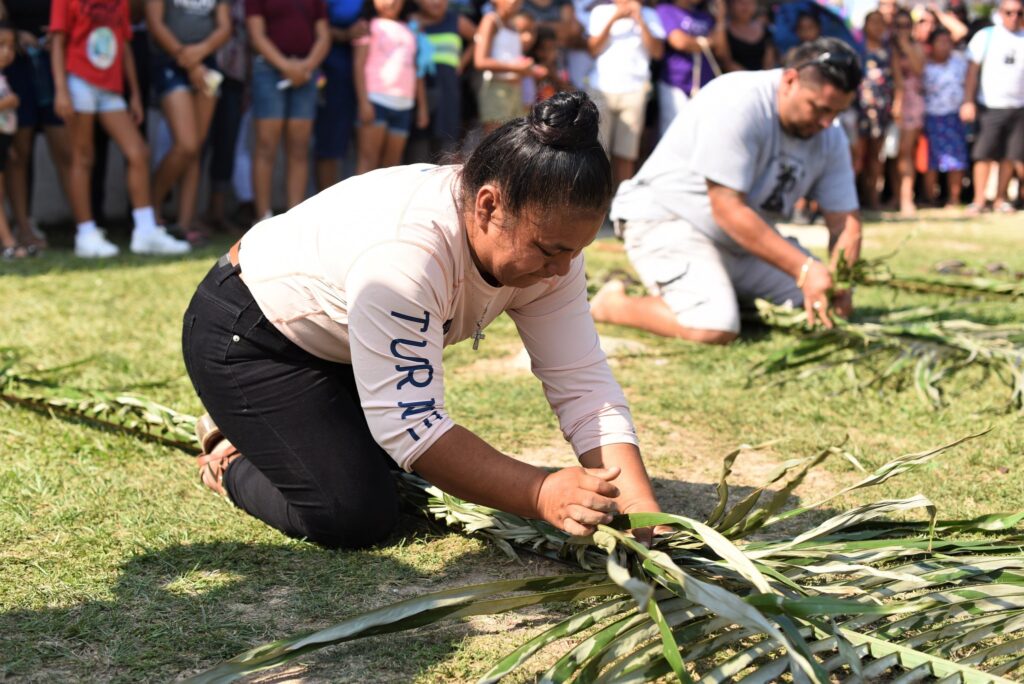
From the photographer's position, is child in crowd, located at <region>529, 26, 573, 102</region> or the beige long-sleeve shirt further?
child in crowd, located at <region>529, 26, 573, 102</region>

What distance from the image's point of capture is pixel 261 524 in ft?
10.2

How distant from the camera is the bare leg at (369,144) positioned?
821cm

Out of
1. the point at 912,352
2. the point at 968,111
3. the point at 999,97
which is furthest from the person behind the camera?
the point at 968,111

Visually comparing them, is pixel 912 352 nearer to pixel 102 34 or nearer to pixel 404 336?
pixel 404 336

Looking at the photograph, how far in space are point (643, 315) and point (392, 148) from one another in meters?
3.65

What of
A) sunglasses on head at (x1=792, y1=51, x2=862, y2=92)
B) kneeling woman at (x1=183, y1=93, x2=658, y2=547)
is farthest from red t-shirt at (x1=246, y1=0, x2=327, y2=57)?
kneeling woman at (x1=183, y1=93, x2=658, y2=547)

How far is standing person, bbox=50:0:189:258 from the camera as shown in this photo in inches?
268

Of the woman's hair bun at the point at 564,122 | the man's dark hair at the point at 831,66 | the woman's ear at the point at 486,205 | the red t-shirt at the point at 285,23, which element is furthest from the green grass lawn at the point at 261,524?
the red t-shirt at the point at 285,23

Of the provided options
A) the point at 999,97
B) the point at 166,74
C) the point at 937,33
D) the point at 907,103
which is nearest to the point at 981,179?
the point at 999,97

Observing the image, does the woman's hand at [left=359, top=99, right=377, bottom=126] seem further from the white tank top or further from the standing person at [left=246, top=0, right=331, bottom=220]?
the white tank top

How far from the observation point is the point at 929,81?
37.2ft

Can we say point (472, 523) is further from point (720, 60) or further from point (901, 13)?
point (901, 13)

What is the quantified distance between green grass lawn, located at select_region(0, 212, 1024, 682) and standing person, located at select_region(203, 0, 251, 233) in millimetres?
2572

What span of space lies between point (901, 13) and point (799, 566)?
9684mm
